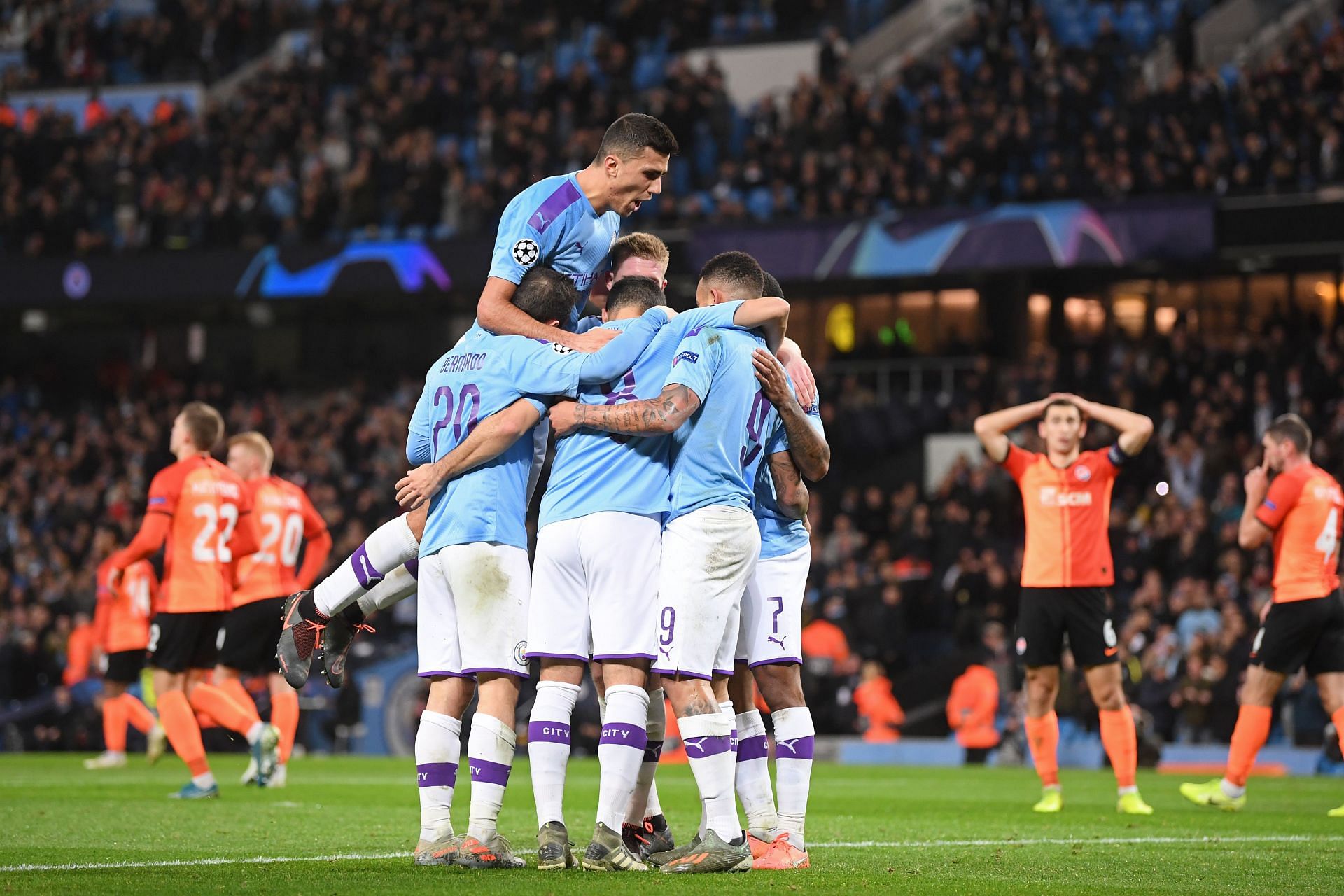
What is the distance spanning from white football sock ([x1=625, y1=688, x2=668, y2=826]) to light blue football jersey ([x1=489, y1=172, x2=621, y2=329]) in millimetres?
1674

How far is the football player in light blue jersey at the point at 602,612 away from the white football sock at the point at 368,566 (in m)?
0.81

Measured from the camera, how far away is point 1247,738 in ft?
34.7

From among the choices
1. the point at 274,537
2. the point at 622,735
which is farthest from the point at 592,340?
the point at 274,537

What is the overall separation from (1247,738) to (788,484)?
509 cm

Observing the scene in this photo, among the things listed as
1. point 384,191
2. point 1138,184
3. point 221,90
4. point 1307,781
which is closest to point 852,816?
point 1307,781

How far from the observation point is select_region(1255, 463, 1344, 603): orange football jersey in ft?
34.8

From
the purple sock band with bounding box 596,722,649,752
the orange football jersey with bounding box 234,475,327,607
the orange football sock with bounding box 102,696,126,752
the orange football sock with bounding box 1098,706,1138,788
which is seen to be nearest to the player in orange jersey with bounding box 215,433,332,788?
the orange football jersey with bounding box 234,475,327,607

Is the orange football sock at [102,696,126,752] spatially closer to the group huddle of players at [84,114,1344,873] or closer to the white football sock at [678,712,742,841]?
the group huddle of players at [84,114,1344,873]

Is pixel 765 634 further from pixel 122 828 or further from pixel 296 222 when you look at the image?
pixel 296 222

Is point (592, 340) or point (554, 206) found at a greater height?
point (554, 206)

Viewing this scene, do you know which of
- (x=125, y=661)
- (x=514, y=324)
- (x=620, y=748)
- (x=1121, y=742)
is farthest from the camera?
(x=125, y=661)

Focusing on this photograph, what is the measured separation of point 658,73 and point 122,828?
24222 millimetres

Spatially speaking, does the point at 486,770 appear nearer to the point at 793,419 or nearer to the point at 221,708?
the point at 793,419

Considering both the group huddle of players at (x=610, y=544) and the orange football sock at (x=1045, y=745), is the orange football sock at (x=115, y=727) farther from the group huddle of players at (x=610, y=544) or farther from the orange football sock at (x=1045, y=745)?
the group huddle of players at (x=610, y=544)
